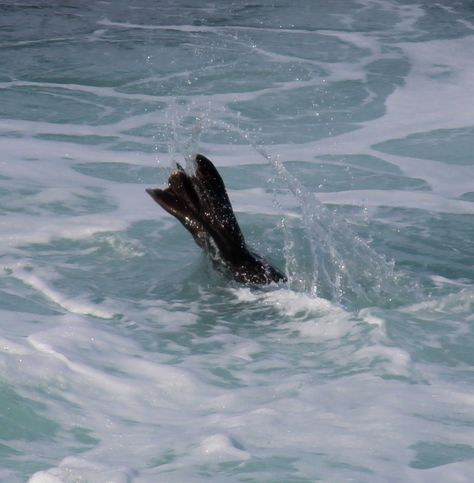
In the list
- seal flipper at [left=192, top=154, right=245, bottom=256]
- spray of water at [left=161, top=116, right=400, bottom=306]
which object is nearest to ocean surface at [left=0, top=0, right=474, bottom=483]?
spray of water at [left=161, top=116, right=400, bottom=306]

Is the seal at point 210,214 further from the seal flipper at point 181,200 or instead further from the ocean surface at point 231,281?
the ocean surface at point 231,281

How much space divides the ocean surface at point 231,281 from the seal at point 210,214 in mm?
109

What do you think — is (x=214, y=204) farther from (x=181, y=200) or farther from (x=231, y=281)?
(x=231, y=281)

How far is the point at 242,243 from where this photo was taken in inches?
209

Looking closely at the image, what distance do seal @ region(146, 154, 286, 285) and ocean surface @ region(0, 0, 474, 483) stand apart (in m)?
0.11

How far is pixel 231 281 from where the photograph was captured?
5.35m

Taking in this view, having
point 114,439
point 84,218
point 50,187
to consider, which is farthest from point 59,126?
point 114,439

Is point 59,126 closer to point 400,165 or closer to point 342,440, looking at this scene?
point 400,165

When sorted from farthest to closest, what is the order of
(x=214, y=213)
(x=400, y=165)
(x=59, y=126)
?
(x=59, y=126) → (x=400, y=165) → (x=214, y=213)

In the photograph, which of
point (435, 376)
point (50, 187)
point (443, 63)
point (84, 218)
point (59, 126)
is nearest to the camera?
point (435, 376)

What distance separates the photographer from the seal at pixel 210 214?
5.21m

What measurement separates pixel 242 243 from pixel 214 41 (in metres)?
7.41

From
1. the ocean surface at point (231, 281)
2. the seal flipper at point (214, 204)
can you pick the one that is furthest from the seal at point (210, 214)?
the ocean surface at point (231, 281)

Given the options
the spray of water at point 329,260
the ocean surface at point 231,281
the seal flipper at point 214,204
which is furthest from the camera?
the spray of water at point 329,260
